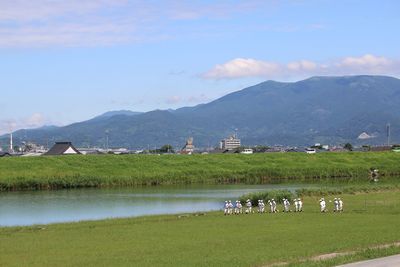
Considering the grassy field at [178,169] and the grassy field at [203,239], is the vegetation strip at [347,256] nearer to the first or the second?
the grassy field at [203,239]

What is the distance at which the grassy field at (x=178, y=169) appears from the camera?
80.2 meters

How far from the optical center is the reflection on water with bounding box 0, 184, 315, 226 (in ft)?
154

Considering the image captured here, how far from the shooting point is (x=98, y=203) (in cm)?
5600

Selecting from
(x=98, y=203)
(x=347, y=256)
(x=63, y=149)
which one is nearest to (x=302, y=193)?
(x=98, y=203)

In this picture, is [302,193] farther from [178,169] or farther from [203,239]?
[178,169]

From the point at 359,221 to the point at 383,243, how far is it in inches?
366

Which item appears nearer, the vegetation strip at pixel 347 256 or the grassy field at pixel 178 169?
the vegetation strip at pixel 347 256

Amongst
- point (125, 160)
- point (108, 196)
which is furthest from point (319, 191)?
point (125, 160)

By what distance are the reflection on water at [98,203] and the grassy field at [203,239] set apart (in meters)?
7.12

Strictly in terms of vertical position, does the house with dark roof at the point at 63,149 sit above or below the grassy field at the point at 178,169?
above

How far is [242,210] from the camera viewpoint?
44781mm

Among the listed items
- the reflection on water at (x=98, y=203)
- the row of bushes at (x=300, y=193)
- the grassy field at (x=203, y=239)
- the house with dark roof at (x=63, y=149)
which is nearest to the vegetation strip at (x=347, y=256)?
the grassy field at (x=203, y=239)

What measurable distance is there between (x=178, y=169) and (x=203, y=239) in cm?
6287

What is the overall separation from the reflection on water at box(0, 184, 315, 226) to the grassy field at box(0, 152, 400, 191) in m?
8.45
